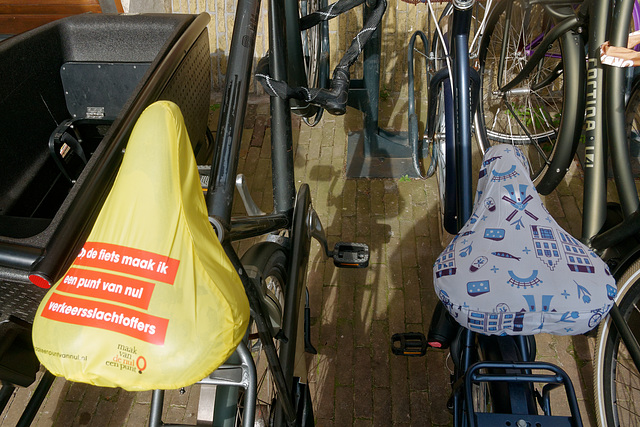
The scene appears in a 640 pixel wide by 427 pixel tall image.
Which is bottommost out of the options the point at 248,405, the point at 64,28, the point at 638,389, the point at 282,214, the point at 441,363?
the point at 441,363

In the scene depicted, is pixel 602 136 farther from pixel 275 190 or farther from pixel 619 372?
pixel 275 190

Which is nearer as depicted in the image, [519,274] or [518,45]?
[519,274]

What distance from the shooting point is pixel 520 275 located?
1.47 meters

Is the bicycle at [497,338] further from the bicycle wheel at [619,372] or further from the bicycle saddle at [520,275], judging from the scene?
the bicycle wheel at [619,372]

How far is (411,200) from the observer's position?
12.0ft

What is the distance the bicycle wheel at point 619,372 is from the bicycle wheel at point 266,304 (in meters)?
1.42

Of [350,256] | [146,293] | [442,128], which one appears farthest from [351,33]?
[146,293]

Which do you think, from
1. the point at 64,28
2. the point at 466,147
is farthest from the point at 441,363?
the point at 64,28

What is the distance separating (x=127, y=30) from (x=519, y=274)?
113 inches

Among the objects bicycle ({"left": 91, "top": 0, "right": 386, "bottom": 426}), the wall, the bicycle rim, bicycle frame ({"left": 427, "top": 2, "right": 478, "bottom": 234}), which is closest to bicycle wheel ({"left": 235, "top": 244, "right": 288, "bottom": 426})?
bicycle ({"left": 91, "top": 0, "right": 386, "bottom": 426})

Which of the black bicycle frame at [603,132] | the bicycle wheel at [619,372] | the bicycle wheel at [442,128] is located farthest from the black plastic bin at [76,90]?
the bicycle wheel at [619,372]

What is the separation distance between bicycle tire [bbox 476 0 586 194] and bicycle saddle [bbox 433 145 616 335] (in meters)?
1.16

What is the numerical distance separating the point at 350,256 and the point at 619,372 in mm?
1382

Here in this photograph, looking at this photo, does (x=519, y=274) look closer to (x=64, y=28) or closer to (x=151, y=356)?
(x=151, y=356)
